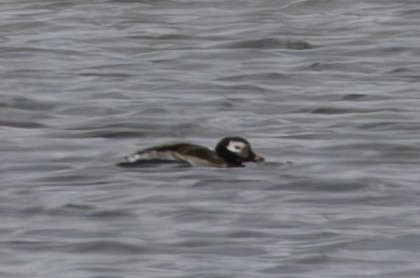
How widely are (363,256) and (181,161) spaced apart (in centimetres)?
341

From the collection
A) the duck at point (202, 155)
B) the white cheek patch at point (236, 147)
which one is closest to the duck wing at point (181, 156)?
the duck at point (202, 155)

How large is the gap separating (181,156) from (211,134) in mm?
2048

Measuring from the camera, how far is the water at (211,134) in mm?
14570

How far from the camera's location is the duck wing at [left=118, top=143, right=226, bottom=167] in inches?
691

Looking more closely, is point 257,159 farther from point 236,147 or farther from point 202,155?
point 202,155

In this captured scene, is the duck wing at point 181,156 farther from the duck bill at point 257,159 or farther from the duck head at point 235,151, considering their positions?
the duck bill at point 257,159

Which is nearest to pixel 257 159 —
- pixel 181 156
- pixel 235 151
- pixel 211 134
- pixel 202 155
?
pixel 235 151

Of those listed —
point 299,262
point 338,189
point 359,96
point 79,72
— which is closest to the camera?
point 299,262

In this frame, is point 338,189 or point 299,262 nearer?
point 299,262

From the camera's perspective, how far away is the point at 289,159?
59.8 ft

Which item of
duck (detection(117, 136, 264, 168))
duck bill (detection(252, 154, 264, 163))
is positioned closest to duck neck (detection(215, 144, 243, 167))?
duck (detection(117, 136, 264, 168))

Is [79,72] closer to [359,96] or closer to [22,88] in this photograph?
[22,88]

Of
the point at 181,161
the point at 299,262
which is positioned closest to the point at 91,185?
the point at 181,161

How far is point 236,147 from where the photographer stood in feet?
57.6
